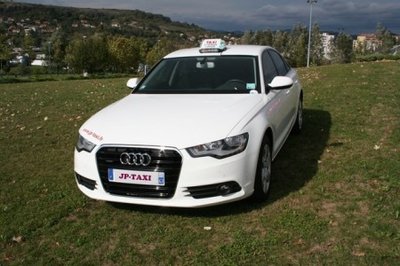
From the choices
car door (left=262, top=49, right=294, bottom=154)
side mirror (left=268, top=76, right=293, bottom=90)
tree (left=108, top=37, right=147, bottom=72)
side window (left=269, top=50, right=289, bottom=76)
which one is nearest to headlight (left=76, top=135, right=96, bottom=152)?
car door (left=262, top=49, right=294, bottom=154)

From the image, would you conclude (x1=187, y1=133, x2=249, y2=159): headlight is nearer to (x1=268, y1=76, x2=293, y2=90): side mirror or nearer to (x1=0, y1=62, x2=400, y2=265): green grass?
(x1=0, y1=62, x2=400, y2=265): green grass

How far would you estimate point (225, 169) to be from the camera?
13.4 ft

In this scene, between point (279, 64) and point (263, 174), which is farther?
point (279, 64)

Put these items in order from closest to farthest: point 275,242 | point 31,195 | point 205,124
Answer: point 275,242 → point 205,124 → point 31,195

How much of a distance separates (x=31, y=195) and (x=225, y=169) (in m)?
2.39

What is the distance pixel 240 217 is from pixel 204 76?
1.92 m

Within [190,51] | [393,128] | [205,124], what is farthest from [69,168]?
[393,128]

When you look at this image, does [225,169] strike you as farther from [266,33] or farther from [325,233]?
[266,33]

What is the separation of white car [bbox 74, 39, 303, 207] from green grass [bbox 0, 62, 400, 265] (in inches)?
11.3

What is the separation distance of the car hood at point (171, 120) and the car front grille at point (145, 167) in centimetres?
7

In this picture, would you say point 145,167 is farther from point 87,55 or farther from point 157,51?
point 87,55

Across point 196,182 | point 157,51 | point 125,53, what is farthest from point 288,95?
point 125,53

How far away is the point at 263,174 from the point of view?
15.3 feet

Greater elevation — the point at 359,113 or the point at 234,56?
the point at 234,56
